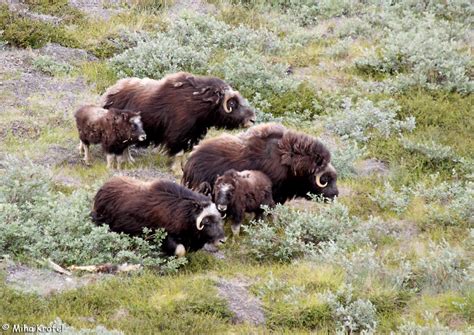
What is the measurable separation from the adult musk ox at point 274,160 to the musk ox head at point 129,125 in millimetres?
1196

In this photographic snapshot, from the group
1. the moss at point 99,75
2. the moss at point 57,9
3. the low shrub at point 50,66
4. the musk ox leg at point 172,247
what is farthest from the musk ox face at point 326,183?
the moss at point 57,9

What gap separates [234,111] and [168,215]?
10.9 feet

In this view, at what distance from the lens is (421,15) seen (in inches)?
724

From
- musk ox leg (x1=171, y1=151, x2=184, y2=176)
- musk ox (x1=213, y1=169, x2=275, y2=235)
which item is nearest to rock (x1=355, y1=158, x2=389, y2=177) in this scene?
musk ox (x1=213, y1=169, x2=275, y2=235)

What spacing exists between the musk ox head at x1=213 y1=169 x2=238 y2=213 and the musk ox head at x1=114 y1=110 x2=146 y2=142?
2054 mm

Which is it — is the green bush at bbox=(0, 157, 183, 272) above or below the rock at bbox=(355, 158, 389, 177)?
above

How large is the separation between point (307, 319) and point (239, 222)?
2366 mm

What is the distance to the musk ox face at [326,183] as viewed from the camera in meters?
10.8

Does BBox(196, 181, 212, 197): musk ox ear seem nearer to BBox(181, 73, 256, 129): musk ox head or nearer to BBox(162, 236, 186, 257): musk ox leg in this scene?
BBox(162, 236, 186, 257): musk ox leg

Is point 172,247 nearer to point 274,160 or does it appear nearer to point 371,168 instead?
point 274,160

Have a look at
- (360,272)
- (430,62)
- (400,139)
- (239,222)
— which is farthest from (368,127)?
(360,272)

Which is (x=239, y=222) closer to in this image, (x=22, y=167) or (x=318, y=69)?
(x=22, y=167)

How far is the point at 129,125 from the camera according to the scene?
11.7m

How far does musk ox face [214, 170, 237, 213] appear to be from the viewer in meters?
9.92
